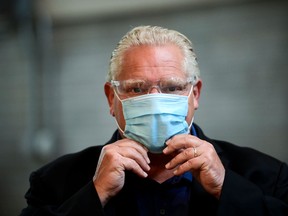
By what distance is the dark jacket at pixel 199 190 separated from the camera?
1527mm

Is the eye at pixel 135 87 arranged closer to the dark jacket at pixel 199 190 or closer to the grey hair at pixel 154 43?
the grey hair at pixel 154 43

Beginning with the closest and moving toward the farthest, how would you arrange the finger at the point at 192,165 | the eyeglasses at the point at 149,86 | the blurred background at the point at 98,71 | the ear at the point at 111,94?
the finger at the point at 192,165 < the eyeglasses at the point at 149,86 < the ear at the point at 111,94 < the blurred background at the point at 98,71

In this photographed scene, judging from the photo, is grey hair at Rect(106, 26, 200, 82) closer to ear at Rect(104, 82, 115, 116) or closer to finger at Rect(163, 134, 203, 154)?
ear at Rect(104, 82, 115, 116)

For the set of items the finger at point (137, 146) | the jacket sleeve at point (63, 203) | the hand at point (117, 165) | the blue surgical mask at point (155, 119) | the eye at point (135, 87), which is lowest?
the jacket sleeve at point (63, 203)

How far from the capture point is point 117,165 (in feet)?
5.01

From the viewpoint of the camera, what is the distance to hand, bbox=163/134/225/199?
1.49 metres

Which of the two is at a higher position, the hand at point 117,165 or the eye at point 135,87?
the eye at point 135,87

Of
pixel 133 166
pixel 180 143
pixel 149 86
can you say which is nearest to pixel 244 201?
pixel 180 143

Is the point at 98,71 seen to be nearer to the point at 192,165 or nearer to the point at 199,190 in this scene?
the point at 199,190

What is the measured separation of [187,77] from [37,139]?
2326mm

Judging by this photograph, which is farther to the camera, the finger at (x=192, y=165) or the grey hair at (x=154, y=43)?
the grey hair at (x=154, y=43)

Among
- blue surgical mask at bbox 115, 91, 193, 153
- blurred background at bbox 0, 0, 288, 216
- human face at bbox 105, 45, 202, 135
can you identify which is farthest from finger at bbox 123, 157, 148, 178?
blurred background at bbox 0, 0, 288, 216

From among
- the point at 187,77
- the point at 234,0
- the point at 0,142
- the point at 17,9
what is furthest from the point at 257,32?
the point at 0,142

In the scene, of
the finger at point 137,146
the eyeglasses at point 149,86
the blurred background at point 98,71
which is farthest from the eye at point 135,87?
the blurred background at point 98,71
